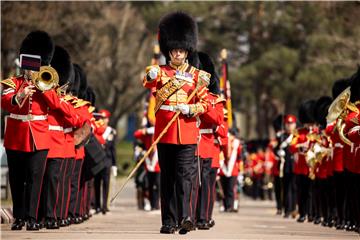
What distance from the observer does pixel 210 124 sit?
57.9 feet

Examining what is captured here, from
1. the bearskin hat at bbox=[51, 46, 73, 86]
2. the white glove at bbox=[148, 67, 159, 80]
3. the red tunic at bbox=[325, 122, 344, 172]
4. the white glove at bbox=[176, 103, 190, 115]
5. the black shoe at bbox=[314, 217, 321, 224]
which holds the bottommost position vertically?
the black shoe at bbox=[314, 217, 321, 224]

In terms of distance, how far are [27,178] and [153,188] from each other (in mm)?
10044

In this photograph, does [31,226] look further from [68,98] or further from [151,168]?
[151,168]

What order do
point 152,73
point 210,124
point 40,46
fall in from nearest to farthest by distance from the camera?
point 152,73
point 40,46
point 210,124

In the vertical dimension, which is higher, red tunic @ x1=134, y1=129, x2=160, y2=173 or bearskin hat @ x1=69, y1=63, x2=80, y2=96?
bearskin hat @ x1=69, y1=63, x2=80, y2=96

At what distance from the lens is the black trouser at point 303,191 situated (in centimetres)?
2302

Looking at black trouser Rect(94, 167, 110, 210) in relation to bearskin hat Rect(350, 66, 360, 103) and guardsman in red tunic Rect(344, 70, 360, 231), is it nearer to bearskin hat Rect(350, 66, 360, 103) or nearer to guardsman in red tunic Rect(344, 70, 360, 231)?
guardsman in red tunic Rect(344, 70, 360, 231)

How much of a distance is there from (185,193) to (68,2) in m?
28.7

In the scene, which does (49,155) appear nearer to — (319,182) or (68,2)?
(319,182)

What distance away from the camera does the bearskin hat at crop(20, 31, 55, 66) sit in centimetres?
1714

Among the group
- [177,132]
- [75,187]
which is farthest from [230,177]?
[177,132]

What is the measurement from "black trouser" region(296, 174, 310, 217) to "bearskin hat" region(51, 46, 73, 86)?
233 inches

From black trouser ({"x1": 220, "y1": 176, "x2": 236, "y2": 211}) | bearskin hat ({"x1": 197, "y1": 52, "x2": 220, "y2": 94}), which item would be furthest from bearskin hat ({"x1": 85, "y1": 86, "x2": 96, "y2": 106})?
black trouser ({"x1": 220, "y1": 176, "x2": 236, "y2": 211})

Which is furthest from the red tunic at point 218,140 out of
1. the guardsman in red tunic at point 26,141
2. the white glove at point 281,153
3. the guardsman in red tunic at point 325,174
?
the white glove at point 281,153
